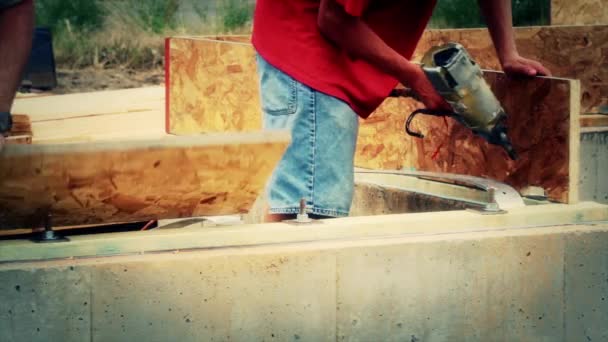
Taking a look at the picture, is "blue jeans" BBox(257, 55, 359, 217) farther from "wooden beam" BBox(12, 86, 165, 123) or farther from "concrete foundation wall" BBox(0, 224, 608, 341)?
"wooden beam" BBox(12, 86, 165, 123)

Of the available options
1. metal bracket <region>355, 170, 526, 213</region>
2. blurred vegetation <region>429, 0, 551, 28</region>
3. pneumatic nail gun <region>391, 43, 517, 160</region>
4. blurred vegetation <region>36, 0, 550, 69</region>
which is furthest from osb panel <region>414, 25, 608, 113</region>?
blurred vegetation <region>429, 0, 551, 28</region>

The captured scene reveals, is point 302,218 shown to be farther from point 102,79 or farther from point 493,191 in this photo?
point 102,79

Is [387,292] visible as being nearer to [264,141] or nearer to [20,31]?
[264,141]

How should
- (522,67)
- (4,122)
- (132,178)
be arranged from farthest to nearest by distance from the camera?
(522,67)
(132,178)
(4,122)

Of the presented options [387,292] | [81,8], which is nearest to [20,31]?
[387,292]

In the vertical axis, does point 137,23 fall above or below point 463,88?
above

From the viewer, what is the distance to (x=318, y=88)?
4.52 m

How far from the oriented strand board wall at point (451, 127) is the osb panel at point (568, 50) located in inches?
38.3

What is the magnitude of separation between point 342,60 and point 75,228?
1176 mm

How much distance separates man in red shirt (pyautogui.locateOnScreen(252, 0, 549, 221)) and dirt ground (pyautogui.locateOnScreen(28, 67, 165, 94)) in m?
7.71

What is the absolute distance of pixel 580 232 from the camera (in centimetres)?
444

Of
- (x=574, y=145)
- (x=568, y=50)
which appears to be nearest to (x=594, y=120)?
(x=568, y=50)

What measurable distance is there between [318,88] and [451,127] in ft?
4.10

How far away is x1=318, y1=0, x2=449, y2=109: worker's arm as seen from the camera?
4.34 m
